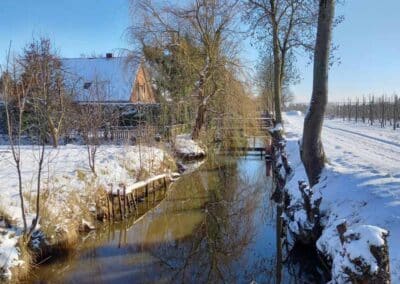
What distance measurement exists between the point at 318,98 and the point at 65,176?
6134mm

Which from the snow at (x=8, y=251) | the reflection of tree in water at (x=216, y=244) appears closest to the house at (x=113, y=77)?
the reflection of tree in water at (x=216, y=244)

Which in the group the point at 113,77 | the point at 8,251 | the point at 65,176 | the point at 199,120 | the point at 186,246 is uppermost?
the point at 113,77

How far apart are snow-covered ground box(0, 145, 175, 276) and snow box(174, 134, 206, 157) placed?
141 inches

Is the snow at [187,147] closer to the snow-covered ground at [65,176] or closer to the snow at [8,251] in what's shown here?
the snow-covered ground at [65,176]

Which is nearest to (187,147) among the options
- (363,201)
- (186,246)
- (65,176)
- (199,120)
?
(199,120)

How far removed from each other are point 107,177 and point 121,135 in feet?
23.4

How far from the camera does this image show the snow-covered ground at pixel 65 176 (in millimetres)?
6527

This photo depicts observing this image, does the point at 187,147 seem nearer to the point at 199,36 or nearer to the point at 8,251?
the point at 199,36

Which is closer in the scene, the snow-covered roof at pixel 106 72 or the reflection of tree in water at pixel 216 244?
the reflection of tree in water at pixel 216 244

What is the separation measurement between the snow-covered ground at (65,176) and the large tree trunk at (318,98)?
5.07m

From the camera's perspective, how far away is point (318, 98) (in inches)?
295

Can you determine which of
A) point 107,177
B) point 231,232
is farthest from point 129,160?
point 231,232

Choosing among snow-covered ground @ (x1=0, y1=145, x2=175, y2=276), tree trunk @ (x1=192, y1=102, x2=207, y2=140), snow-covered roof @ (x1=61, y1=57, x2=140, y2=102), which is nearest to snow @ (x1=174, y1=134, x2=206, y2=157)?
tree trunk @ (x1=192, y1=102, x2=207, y2=140)

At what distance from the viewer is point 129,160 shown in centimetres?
1201
